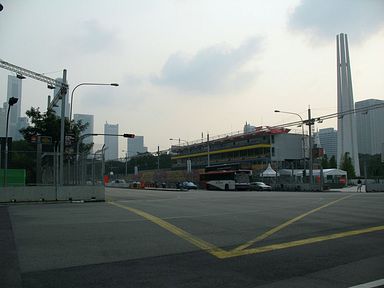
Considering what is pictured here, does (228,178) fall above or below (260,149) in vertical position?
below

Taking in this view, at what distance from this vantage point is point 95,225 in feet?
45.7

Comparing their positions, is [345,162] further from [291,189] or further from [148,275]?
[148,275]

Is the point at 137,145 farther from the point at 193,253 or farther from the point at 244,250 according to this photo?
the point at 193,253

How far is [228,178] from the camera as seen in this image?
61812 millimetres

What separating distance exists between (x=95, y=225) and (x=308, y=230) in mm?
6737

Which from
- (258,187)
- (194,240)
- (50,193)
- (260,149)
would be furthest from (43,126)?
(260,149)

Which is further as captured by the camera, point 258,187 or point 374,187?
point 258,187

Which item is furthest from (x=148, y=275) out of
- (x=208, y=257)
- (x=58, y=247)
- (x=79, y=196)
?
(x=79, y=196)

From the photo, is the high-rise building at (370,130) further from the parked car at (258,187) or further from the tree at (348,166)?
the parked car at (258,187)

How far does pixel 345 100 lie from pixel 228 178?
51.0 meters

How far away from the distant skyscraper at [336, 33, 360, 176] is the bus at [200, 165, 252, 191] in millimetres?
44274

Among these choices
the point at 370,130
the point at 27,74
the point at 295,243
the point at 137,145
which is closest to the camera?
the point at 295,243

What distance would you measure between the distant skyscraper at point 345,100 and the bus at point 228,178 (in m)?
44.3


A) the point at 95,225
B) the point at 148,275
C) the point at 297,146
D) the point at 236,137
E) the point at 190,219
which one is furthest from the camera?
the point at 236,137
